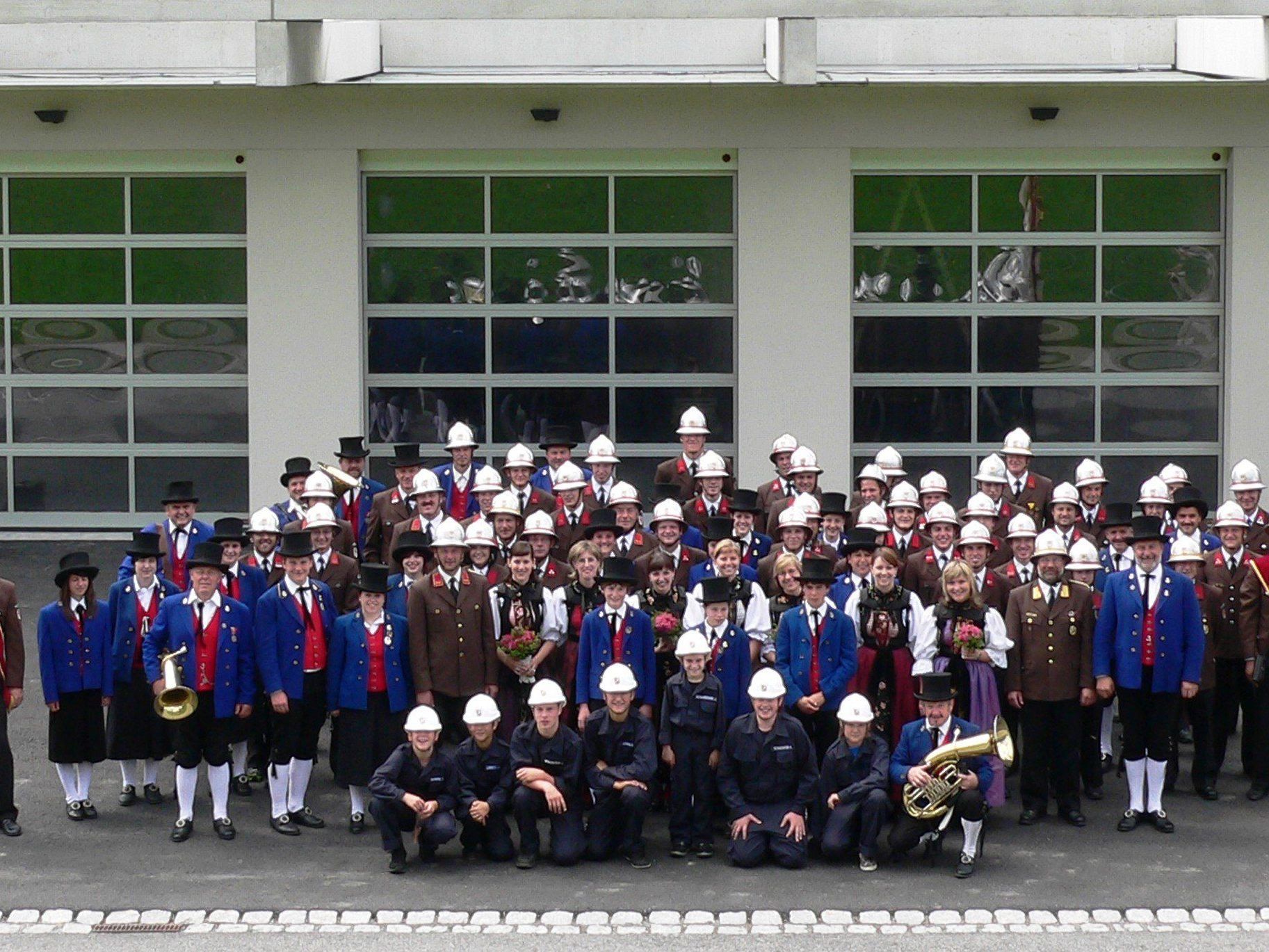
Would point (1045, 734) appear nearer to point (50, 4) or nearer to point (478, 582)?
point (478, 582)

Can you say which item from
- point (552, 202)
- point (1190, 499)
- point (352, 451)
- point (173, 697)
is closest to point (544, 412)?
point (552, 202)

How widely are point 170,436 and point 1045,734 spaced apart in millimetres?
11082

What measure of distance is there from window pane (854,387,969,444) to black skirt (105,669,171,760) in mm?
9315

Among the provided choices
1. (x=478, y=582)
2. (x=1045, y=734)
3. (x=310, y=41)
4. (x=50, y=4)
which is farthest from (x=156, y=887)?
(x=50, y=4)

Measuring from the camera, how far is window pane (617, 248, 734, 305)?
21.2 meters

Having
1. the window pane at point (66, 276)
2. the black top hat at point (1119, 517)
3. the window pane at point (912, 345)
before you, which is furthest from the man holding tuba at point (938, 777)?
the window pane at point (66, 276)

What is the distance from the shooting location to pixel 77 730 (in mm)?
13523

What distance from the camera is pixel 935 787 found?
12.5m

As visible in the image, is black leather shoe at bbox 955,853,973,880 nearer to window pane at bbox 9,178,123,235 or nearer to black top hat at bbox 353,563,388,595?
black top hat at bbox 353,563,388,595

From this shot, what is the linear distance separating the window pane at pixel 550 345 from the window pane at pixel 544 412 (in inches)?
8.1

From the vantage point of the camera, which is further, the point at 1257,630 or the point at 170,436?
the point at 170,436

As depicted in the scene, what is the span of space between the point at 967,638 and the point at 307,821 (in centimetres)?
437

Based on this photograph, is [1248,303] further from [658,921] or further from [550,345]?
[658,921]

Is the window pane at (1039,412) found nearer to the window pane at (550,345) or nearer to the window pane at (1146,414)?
the window pane at (1146,414)
